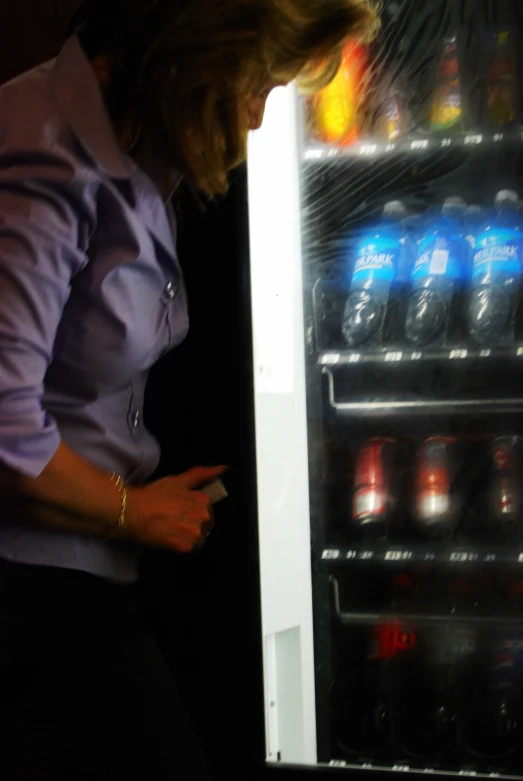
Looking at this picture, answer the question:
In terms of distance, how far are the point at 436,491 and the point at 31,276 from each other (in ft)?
2.73

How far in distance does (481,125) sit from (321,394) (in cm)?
56

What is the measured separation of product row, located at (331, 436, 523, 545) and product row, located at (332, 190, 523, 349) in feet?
0.66

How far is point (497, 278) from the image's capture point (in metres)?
1.23

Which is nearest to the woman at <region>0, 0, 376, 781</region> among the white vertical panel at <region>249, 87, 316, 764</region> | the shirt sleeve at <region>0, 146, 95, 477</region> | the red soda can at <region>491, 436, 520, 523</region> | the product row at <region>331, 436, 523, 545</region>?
the shirt sleeve at <region>0, 146, 95, 477</region>

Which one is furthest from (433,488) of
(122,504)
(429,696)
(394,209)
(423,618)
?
(122,504)

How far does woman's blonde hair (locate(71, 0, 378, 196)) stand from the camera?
29.6 inches

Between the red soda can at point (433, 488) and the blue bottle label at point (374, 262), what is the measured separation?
1.04ft

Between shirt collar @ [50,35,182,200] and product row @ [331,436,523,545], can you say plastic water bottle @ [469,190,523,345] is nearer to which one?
product row @ [331,436,523,545]

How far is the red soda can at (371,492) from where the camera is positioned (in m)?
1.26

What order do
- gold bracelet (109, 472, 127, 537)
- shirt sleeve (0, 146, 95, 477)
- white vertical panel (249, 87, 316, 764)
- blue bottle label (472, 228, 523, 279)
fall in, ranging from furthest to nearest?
blue bottle label (472, 228, 523, 279), white vertical panel (249, 87, 316, 764), gold bracelet (109, 472, 127, 537), shirt sleeve (0, 146, 95, 477)

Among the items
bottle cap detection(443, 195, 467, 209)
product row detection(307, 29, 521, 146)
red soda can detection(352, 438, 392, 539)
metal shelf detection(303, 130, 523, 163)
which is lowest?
red soda can detection(352, 438, 392, 539)

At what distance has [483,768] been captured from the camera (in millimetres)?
1134

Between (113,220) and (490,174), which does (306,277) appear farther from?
(113,220)

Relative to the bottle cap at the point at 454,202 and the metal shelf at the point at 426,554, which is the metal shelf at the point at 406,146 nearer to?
the bottle cap at the point at 454,202
